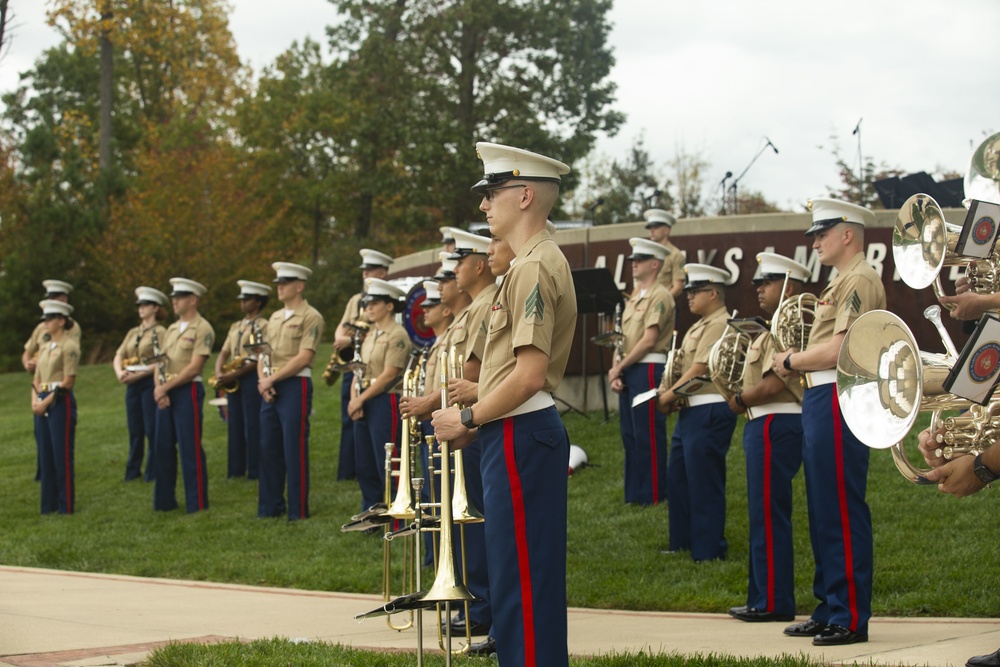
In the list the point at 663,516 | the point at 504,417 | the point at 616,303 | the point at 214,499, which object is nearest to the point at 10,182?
the point at 214,499

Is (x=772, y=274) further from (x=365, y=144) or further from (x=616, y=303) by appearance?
(x=365, y=144)

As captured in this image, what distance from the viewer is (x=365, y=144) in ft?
129

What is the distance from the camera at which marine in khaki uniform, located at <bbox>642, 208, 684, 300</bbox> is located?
14.5 m

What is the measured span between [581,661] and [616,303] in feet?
27.1

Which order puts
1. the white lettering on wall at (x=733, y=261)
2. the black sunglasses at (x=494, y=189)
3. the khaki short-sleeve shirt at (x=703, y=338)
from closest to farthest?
1. the black sunglasses at (x=494, y=189)
2. the khaki short-sleeve shirt at (x=703, y=338)
3. the white lettering on wall at (x=733, y=261)

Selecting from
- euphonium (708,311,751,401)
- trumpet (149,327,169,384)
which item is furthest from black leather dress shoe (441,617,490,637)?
trumpet (149,327,169,384)

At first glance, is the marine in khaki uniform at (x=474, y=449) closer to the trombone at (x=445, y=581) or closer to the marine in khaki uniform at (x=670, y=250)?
the trombone at (x=445, y=581)

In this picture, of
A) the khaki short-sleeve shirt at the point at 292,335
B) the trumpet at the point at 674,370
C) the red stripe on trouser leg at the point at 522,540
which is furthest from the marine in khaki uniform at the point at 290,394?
the red stripe on trouser leg at the point at 522,540

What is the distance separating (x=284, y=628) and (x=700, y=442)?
3.62m

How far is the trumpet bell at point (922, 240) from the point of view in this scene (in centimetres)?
526

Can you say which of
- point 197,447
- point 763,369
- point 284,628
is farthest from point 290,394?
point 763,369

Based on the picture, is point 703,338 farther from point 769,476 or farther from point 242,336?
point 242,336

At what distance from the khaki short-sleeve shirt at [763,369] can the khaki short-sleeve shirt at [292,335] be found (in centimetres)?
557

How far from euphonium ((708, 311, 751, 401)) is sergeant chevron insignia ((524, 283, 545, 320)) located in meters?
4.01
